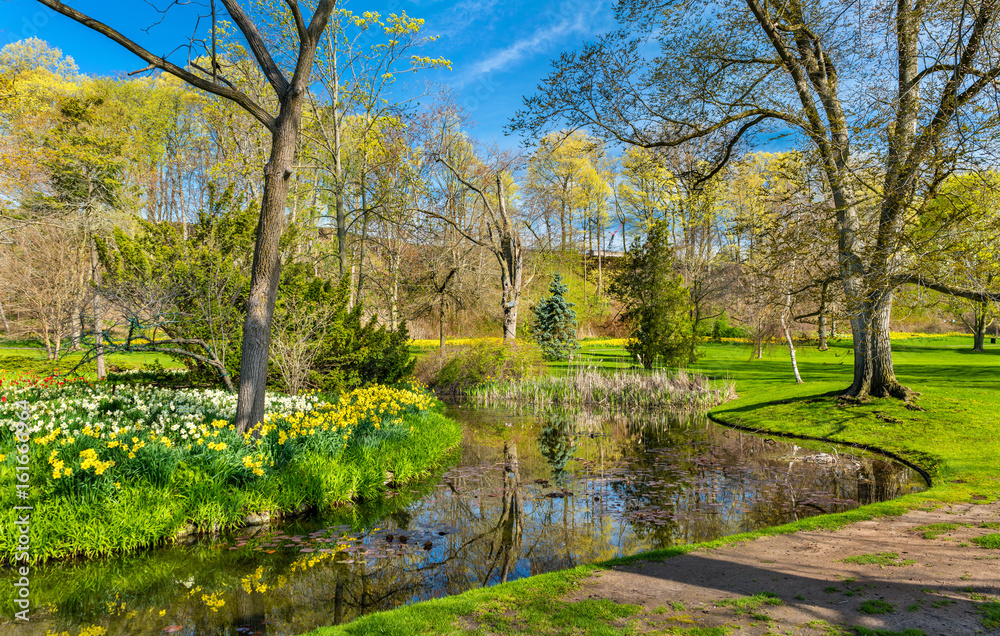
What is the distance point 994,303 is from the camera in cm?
616

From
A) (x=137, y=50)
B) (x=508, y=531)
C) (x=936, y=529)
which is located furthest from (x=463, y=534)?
(x=137, y=50)

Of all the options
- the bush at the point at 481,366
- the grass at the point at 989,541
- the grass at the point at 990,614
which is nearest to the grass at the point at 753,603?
the grass at the point at 990,614

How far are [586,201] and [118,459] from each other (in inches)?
1558

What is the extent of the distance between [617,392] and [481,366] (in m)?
5.01

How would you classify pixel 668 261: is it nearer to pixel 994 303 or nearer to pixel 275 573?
pixel 994 303

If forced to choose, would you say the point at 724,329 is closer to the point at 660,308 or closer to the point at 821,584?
the point at 660,308

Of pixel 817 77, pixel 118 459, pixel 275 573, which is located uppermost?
pixel 817 77

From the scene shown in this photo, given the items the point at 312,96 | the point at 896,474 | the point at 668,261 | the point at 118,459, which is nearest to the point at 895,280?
the point at 896,474

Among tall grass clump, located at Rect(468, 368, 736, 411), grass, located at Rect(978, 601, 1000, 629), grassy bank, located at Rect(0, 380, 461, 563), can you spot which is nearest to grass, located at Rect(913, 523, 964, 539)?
grass, located at Rect(978, 601, 1000, 629)

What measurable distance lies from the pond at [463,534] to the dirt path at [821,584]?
111 cm

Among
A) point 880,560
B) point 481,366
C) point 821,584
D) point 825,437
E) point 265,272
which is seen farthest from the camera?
point 481,366

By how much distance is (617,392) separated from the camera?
16109mm

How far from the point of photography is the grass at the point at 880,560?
4.50 m

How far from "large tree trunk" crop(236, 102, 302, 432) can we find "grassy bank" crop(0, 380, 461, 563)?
548 mm
